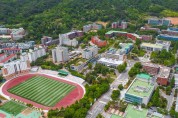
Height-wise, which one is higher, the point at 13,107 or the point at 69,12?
the point at 69,12

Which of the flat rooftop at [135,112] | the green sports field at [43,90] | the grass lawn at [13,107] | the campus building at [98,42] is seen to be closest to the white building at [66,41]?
the campus building at [98,42]

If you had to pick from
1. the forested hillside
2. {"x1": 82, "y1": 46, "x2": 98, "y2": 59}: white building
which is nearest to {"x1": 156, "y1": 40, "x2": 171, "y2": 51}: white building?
the forested hillside

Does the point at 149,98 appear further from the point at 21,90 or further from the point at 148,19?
the point at 148,19

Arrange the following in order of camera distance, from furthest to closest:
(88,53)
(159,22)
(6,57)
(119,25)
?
(159,22), (119,25), (6,57), (88,53)

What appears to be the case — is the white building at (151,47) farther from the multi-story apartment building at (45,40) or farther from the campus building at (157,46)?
the multi-story apartment building at (45,40)

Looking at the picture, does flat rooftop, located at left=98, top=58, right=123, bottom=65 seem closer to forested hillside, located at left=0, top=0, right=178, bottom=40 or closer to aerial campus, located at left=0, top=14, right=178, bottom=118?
aerial campus, located at left=0, top=14, right=178, bottom=118

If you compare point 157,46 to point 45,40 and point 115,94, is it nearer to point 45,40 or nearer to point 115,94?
point 115,94

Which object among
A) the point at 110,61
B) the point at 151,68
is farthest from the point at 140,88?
the point at 110,61
